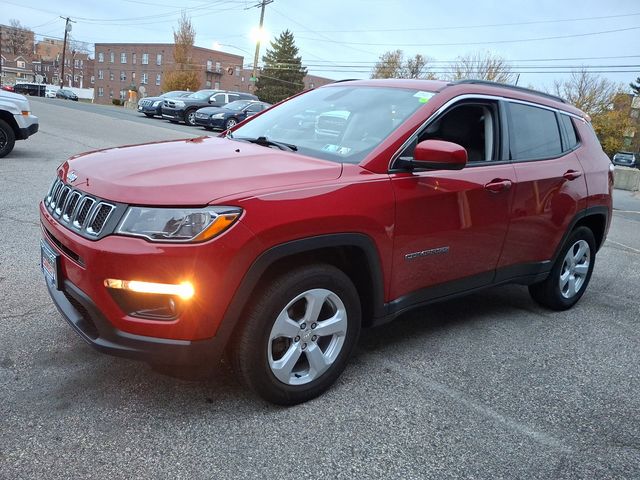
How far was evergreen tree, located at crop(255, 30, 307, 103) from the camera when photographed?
6675 cm

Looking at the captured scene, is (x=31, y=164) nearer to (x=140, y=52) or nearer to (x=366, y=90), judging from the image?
(x=366, y=90)

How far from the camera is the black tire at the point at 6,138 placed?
960 centimetres

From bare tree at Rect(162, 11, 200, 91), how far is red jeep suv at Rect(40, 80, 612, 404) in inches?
2166

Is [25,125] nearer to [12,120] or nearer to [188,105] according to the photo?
[12,120]

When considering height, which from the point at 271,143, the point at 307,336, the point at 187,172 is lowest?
the point at 307,336

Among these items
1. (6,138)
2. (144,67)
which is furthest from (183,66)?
(6,138)

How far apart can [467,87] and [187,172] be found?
202cm

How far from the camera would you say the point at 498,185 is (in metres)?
3.68

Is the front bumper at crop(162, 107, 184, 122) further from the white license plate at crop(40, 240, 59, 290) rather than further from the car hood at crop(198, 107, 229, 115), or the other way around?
the white license plate at crop(40, 240, 59, 290)

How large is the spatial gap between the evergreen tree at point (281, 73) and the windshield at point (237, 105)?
42.6 meters

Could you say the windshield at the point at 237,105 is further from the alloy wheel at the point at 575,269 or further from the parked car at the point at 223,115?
the alloy wheel at the point at 575,269

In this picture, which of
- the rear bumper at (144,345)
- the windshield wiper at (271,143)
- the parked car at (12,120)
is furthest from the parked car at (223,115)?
the rear bumper at (144,345)

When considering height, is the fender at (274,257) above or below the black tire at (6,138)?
above

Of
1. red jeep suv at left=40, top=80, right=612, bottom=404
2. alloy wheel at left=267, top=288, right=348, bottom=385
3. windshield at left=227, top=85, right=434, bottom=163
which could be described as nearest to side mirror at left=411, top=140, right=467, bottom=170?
red jeep suv at left=40, top=80, right=612, bottom=404
